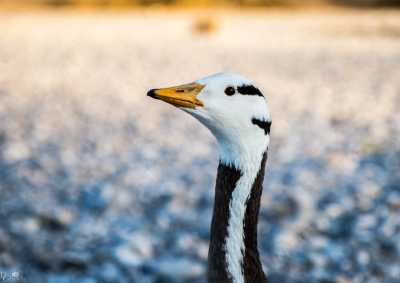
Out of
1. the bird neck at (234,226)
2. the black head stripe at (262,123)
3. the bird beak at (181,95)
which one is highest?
the bird beak at (181,95)

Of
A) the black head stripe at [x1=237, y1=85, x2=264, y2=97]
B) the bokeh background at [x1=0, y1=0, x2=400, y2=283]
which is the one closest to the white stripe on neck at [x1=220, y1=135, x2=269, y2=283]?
the black head stripe at [x1=237, y1=85, x2=264, y2=97]

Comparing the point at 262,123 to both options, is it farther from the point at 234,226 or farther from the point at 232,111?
the point at 234,226

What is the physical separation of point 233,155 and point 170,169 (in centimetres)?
476

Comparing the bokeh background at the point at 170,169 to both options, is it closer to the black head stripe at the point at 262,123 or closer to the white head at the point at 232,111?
the white head at the point at 232,111

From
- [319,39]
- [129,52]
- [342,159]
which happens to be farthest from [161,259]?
[319,39]

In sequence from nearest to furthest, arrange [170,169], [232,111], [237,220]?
[232,111], [237,220], [170,169]

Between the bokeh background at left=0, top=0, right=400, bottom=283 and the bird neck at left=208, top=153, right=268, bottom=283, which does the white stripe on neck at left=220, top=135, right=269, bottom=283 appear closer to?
the bird neck at left=208, top=153, right=268, bottom=283

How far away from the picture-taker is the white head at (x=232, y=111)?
3227 millimetres

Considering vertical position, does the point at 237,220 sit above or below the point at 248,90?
below

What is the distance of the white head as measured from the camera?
3.23 meters

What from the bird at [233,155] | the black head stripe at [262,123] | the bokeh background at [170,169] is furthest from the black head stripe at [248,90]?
the bokeh background at [170,169]

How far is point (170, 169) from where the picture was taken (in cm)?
799

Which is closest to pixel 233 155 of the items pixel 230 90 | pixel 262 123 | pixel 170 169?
pixel 262 123

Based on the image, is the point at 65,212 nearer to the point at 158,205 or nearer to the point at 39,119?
Result: the point at 158,205
